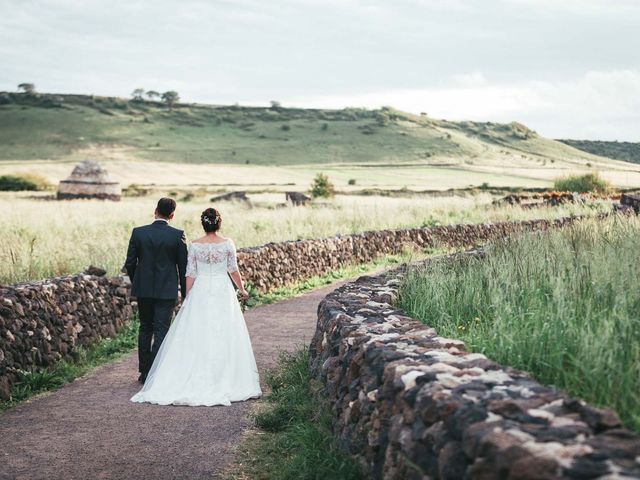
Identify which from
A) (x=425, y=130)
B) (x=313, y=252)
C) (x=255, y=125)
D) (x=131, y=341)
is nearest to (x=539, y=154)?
(x=425, y=130)

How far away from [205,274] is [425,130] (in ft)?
394

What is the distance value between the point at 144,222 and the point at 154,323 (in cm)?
1822

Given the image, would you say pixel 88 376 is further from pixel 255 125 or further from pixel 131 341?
pixel 255 125

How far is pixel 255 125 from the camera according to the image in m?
124

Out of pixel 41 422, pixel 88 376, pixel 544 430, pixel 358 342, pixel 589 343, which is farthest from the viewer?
pixel 88 376

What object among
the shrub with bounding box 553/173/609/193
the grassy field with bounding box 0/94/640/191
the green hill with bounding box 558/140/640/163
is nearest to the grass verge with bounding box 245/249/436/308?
the shrub with bounding box 553/173/609/193

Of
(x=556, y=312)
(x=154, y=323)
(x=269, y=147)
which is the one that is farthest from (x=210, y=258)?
(x=269, y=147)

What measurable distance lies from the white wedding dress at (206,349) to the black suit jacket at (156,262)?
292mm

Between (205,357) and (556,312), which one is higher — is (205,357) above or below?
below

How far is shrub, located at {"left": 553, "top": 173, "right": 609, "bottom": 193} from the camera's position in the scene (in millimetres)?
46688

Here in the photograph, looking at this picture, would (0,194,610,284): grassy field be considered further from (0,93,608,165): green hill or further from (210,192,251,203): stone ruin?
(0,93,608,165): green hill

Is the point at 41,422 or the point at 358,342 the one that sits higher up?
the point at 358,342

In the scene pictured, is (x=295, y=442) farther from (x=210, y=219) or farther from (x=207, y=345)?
(x=210, y=219)

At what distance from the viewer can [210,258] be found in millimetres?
9352
